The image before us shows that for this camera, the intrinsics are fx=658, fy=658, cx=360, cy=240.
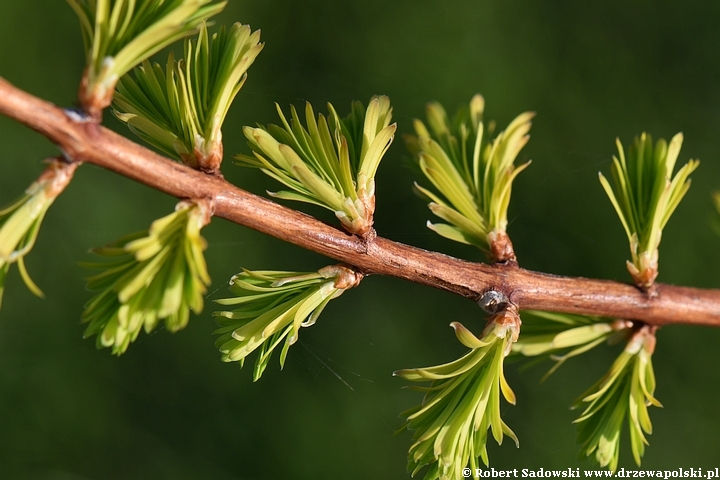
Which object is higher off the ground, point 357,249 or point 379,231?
point 379,231

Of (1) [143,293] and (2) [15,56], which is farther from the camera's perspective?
(2) [15,56]

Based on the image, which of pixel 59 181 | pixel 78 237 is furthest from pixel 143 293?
pixel 78 237

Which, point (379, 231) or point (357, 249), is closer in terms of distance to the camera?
point (357, 249)

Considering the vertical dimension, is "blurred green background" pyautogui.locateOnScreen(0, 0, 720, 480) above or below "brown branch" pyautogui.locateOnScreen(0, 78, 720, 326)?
above

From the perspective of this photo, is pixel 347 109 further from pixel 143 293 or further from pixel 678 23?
pixel 143 293
